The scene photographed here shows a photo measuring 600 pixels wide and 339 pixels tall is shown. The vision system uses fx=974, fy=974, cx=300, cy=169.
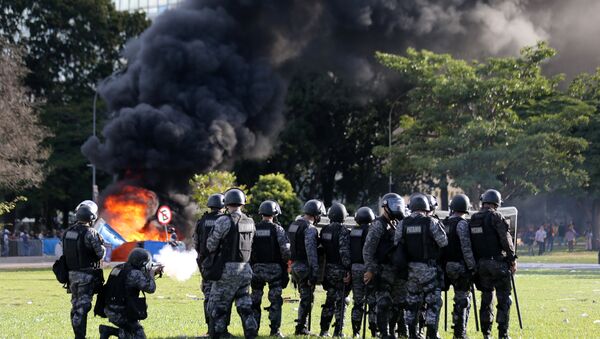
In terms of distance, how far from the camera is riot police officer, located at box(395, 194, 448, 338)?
12.2 metres

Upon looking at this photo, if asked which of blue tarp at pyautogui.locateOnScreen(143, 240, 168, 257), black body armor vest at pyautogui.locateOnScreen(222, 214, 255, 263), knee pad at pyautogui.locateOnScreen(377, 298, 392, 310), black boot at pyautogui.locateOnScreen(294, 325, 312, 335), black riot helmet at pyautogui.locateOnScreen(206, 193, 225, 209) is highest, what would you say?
black riot helmet at pyautogui.locateOnScreen(206, 193, 225, 209)

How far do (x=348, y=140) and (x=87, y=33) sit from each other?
15.8 meters

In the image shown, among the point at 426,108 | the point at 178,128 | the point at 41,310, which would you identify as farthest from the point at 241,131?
the point at 41,310

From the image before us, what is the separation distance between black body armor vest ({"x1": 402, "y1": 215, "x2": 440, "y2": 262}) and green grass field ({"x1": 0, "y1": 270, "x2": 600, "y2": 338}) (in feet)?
7.51

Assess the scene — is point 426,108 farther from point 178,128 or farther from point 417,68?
point 178,128

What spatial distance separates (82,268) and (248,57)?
127 ft

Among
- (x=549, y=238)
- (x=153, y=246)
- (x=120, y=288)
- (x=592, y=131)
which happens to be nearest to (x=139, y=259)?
(x=120, y=288)

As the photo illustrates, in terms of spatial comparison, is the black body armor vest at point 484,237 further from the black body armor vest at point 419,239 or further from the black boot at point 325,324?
the black boot at point 325,324

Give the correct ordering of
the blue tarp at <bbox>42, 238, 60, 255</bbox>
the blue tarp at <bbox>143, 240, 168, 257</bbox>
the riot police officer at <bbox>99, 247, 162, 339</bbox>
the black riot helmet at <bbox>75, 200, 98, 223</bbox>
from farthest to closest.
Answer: the blue tarp at <bbox>42, 238, 60, 255</bbox> < the blue tarp at <bbox>143, 240, 168, 257</bbox> < the black riot helmet at <bbox>75, 200, 98, 223</bbox> < the riot police officer at <bbox>99, 247, 162, 339</bbox>

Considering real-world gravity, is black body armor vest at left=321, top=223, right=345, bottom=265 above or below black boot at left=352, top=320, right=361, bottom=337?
above

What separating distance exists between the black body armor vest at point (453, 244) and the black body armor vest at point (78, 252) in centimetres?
467

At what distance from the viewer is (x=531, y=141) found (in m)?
40.2

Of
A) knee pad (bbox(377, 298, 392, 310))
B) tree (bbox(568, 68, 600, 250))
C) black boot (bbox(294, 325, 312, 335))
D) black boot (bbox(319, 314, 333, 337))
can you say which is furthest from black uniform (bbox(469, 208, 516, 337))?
tree (bbox(568, 68, 600, 250))

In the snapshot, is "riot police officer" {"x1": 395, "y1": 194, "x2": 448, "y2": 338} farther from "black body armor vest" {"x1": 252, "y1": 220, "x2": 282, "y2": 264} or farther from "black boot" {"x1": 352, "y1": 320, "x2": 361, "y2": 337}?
"black body armor vest" {"x1": 252, "y1": 220, "x2": 282, "y2": 264}
